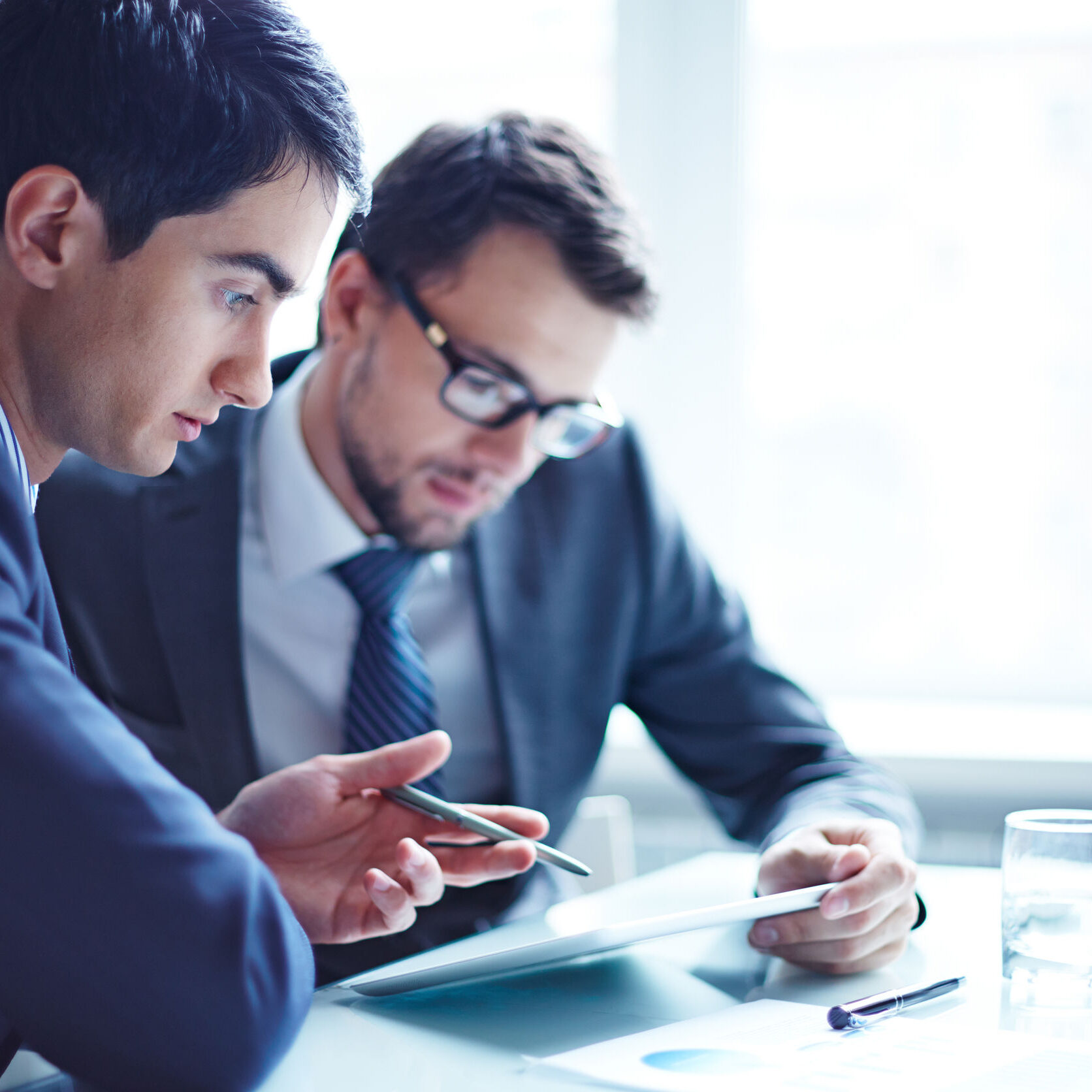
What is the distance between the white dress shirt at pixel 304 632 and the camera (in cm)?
139

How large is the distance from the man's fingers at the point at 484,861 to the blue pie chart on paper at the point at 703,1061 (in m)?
0.21

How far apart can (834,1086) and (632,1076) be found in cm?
12

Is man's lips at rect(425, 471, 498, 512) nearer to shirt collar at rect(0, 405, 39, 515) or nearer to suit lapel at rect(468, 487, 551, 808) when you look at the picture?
suit lapel at rect(468, 487, 551, 808)

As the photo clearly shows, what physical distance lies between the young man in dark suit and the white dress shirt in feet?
1.34

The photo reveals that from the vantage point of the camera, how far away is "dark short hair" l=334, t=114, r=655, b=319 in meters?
1.40

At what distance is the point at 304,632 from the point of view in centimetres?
142

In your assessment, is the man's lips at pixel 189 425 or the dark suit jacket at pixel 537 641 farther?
the dark suit jacket at pixel 537 641

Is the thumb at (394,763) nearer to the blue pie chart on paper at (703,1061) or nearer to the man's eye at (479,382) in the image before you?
the blue pie chart on paper at (703,1061)

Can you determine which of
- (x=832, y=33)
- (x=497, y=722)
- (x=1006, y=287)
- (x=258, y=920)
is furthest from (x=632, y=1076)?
(x=832, y=33)

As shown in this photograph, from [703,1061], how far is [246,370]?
0.60 meters

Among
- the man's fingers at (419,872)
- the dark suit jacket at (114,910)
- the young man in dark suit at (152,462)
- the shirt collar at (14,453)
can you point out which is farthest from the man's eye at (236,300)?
the man's fingers at (419,872)

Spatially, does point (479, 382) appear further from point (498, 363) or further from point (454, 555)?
point (454, 555)

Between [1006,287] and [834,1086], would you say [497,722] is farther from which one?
[1006,287]

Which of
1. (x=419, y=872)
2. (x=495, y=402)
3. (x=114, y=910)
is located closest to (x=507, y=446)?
(x=495, y=402)
